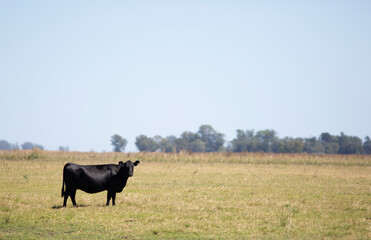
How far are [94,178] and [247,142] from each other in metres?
151

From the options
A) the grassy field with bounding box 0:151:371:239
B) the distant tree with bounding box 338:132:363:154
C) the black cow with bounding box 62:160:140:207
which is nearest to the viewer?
the grassy field with bounding box 0:151:371:239

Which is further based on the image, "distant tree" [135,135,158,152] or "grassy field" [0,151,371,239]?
"distant tree" [135,135,158,152]

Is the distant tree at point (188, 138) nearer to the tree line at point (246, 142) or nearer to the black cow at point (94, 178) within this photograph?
the tree line at point (246, 142)

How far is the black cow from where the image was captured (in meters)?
16.0

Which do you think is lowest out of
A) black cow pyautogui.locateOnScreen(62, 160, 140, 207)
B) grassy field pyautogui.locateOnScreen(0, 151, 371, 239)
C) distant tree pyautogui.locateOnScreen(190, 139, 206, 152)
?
grassy field pyautogui.locateOnScreen(0, 151, 371, 239)

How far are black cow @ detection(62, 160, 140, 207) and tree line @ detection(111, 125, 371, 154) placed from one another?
122 m

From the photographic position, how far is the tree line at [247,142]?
476 feet

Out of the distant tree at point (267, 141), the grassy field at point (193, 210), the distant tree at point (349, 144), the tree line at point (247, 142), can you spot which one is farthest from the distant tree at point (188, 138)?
the grassy field at point (193, 210)

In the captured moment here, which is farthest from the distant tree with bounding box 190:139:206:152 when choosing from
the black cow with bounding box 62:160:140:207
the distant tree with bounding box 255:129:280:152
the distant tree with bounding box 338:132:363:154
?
the black cow with bounding box 62:160:140:207

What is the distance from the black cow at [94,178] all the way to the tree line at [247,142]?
122280mm

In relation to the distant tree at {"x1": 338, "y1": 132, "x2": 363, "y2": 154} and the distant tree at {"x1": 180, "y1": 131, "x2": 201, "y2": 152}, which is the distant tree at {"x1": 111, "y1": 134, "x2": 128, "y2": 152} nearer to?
the distant tree at {"x1": 180, "y1": 131, "x2": 201, "y2": 152}

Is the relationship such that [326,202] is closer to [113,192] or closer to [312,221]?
[312,221]

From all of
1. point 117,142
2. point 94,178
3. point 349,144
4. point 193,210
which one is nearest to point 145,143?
point 117,142

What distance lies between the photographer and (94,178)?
53.7 feet
